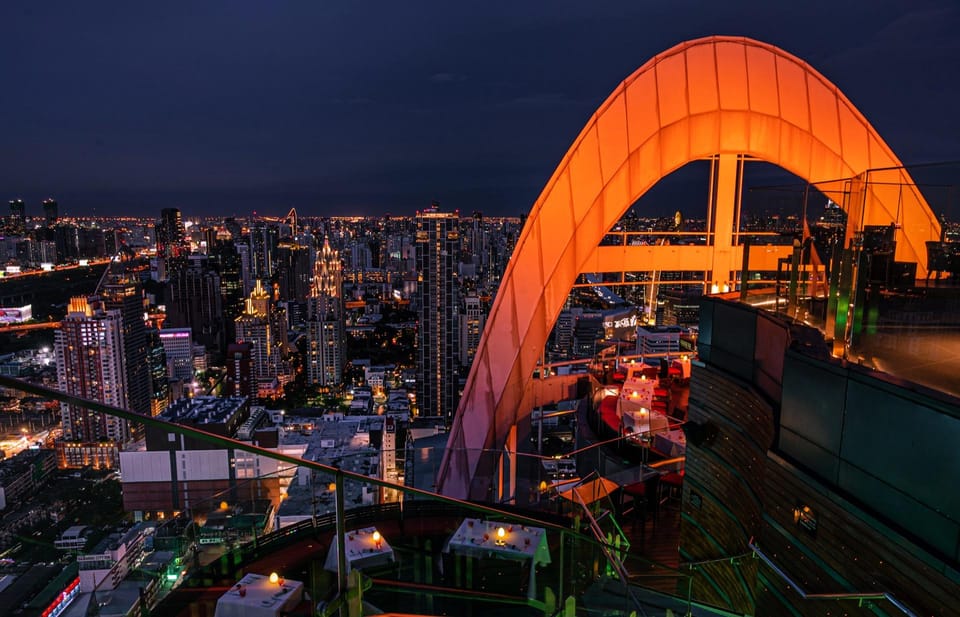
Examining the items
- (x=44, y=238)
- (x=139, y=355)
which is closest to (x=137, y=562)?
(x=44, y=238)

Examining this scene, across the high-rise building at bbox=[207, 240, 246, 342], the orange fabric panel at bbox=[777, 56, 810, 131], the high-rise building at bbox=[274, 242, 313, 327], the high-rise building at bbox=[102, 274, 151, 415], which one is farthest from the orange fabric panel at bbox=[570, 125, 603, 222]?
the high-rise building at bbox=[274, 242, 313, 327]

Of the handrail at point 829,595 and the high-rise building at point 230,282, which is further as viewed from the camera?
the high-rise building at point 230,282

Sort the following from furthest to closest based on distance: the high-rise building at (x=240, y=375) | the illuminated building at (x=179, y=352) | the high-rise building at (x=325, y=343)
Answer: the high-rise building at (x=325, y=343)
the high-rise building at (x=240, y=375)
the illuminated building at (x=179, y=352)

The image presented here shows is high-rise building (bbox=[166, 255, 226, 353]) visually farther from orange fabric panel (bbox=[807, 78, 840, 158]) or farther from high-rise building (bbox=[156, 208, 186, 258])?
orange fabric panel (bbox=[807, 78, 840, 158])

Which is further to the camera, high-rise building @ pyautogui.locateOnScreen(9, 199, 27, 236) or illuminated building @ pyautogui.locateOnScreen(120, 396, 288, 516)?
high-rise building @ pyautogui.locateOnScreen(9, 199, 27, 236)

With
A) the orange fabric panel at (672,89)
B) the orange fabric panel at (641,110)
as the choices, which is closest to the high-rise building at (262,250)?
the orange fabric panel at (641,110)

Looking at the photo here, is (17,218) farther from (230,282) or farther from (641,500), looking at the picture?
(230,282)

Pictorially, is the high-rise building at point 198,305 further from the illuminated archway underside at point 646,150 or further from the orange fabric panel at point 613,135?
the orange fabric panel at point 613,135

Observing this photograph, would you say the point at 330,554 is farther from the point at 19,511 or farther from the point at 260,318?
the point at 260,318
